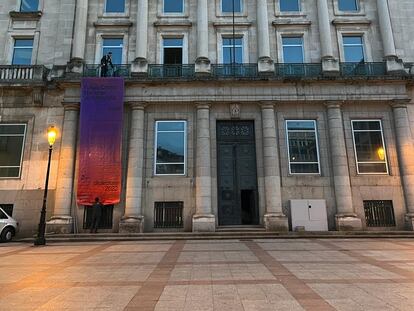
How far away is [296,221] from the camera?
18750 mm

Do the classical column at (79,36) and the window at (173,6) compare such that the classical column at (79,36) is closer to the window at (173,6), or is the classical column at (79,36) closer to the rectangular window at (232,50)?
the window at (173,6)

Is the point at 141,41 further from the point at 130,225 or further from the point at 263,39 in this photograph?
the point at 130,225

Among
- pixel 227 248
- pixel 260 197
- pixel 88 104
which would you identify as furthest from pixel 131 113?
pixel 227 248

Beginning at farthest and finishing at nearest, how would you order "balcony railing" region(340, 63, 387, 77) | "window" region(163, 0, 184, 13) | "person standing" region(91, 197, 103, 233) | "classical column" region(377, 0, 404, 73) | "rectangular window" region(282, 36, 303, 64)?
"window" region(163, 0, 184, 13) < "rectangular window" region(282, 36, 303, 64) < "balcony railing" region(340, 63, 387, 77) < "classical column" region(377, 0, 404, 73) < "person standing" region(91, 197, 103, 233)

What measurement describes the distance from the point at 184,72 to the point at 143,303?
1741 centimetres

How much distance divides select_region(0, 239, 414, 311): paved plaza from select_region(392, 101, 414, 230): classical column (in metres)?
8.68

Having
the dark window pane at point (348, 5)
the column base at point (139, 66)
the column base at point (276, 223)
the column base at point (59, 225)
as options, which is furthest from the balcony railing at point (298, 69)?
the column base at point (59, 225)

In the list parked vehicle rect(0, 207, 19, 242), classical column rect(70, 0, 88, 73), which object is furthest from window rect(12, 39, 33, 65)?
parked vehicle rect(0, 207, 19, 242)

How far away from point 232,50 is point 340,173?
10983mm

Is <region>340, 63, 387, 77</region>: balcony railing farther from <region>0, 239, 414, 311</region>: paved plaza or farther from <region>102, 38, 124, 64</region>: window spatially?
<region>102, 38, 124, 64</region>: window

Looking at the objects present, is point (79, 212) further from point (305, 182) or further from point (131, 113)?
point (305, 182)

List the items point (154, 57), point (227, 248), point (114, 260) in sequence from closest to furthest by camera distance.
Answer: point (114, 260) → point (227, 248) → point (154, 57)

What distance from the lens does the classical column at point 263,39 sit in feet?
68.9

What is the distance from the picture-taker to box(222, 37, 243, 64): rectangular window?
22.1m
